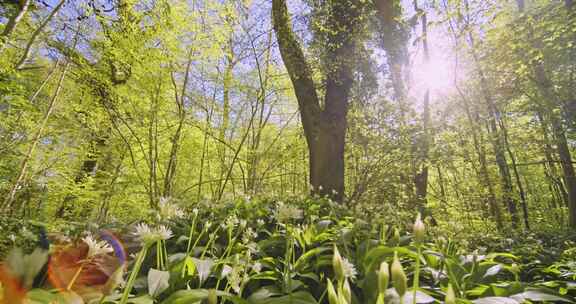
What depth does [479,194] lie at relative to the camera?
5.83m

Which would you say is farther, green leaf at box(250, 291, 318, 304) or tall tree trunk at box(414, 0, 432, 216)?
tall tree trunk at box(414, 0, 432, 216)

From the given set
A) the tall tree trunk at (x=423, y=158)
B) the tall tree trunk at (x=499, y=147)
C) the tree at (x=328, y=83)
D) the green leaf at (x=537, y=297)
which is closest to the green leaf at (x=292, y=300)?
the green leaf at (x=537, y=297)

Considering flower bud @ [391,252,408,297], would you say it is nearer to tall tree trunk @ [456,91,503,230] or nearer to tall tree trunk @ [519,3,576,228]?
tall tree trunk @ [519,3,576,228]

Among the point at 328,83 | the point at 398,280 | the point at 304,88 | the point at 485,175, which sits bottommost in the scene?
the point at 398,280

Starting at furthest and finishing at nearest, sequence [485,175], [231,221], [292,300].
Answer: [485,175], [231,221], [292,300]

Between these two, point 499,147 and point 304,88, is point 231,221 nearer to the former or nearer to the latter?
point 304,88

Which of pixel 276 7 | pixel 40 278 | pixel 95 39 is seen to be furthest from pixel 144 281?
pixel 95 39

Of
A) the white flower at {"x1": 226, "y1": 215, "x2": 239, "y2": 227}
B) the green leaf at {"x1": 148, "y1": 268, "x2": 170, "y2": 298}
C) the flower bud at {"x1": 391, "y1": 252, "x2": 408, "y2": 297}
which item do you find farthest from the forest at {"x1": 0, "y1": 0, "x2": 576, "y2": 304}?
the flower bud at {"x1": 391, "y1": 252, "x2": 408, "y2": 297}

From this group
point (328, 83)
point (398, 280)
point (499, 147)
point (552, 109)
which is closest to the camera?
point (398, 280)

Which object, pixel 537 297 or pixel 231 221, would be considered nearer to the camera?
pixel 537 297

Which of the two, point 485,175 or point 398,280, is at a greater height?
point 485,175

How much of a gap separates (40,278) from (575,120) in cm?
534

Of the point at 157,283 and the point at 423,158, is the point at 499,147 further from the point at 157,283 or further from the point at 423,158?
the point at 157,283

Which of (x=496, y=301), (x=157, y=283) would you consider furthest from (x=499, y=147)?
(x=157, y=283)
